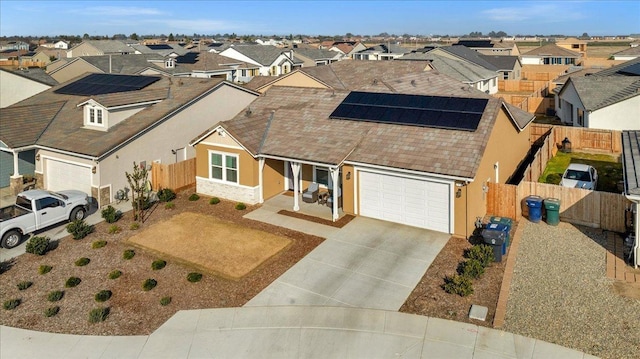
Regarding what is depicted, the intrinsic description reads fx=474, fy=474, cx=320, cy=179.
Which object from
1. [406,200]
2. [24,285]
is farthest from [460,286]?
[24,285]

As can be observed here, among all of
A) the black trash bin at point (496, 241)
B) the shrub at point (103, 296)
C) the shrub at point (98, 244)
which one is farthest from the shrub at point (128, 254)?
the black trash bin at point (496, 241)

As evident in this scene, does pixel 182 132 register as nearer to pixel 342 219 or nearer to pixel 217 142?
pixel 217 142

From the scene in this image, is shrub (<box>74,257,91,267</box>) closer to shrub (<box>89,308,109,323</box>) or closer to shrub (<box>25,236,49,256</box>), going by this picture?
shrub (<box>25,236,49,256</box>)

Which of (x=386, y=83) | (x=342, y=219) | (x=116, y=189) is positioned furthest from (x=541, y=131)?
(x=116, y=189)

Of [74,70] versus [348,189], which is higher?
[74,70]

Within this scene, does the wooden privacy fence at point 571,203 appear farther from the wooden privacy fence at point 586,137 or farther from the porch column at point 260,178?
the wooden privacy fence at point 586,137

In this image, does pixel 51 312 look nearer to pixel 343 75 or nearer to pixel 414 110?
pixel 414 110
